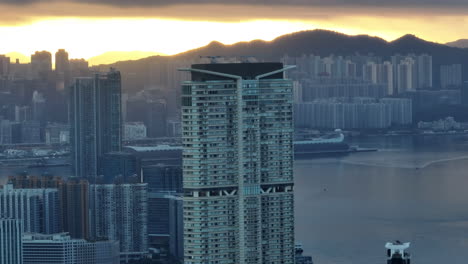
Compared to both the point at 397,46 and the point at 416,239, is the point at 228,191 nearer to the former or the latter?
the point at 416,239

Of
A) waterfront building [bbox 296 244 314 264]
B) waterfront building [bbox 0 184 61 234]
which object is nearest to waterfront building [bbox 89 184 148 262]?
waterfront building [bbox 0 184 61 234]

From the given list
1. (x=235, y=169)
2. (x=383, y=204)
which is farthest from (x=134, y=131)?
(x=235, y=169)

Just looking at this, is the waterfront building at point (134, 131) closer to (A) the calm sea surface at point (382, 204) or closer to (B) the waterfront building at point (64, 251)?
(A) the calm sea surface at point (382, 204)

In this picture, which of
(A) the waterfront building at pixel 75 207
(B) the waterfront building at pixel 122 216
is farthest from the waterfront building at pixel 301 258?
(A) the waterfront building at pixel 75 207

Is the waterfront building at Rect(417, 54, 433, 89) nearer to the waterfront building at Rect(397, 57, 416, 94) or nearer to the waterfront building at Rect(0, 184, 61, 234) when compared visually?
the waterfront building at Rect(397, 57, 416, 94)

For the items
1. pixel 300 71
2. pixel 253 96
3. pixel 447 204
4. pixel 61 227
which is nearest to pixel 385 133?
pixel 300 71

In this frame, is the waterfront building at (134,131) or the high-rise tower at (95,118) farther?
the waterfront building at (134,131)
